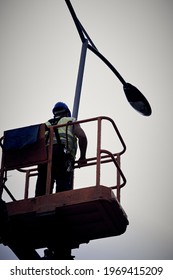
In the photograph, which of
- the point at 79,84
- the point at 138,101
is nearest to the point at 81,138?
the point at 79,84

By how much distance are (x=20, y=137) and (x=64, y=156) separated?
0.75 m

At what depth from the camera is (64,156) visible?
31.6ft

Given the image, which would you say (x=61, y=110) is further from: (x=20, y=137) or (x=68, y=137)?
(x=20, y=137)

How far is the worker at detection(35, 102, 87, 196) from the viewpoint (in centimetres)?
959

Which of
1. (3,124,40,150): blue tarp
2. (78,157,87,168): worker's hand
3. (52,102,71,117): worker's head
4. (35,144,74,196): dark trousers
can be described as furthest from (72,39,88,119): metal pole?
(3,124,40,150): blue tarp

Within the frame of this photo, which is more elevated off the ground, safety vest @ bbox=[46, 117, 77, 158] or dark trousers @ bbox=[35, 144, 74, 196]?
safety vest @ bbox=[46, 117, 77, 158]

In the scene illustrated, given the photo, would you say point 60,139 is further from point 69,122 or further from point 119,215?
point 119,215

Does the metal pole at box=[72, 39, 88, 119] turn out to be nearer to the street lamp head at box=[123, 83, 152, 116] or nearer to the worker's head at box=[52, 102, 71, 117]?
the worker's head at box=[52, 102, 71, 117]

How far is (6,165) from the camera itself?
376 inches

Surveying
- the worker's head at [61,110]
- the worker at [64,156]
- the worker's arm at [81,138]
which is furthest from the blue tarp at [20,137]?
the worker's head at [61,110]

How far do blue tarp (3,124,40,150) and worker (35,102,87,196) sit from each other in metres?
0.25
